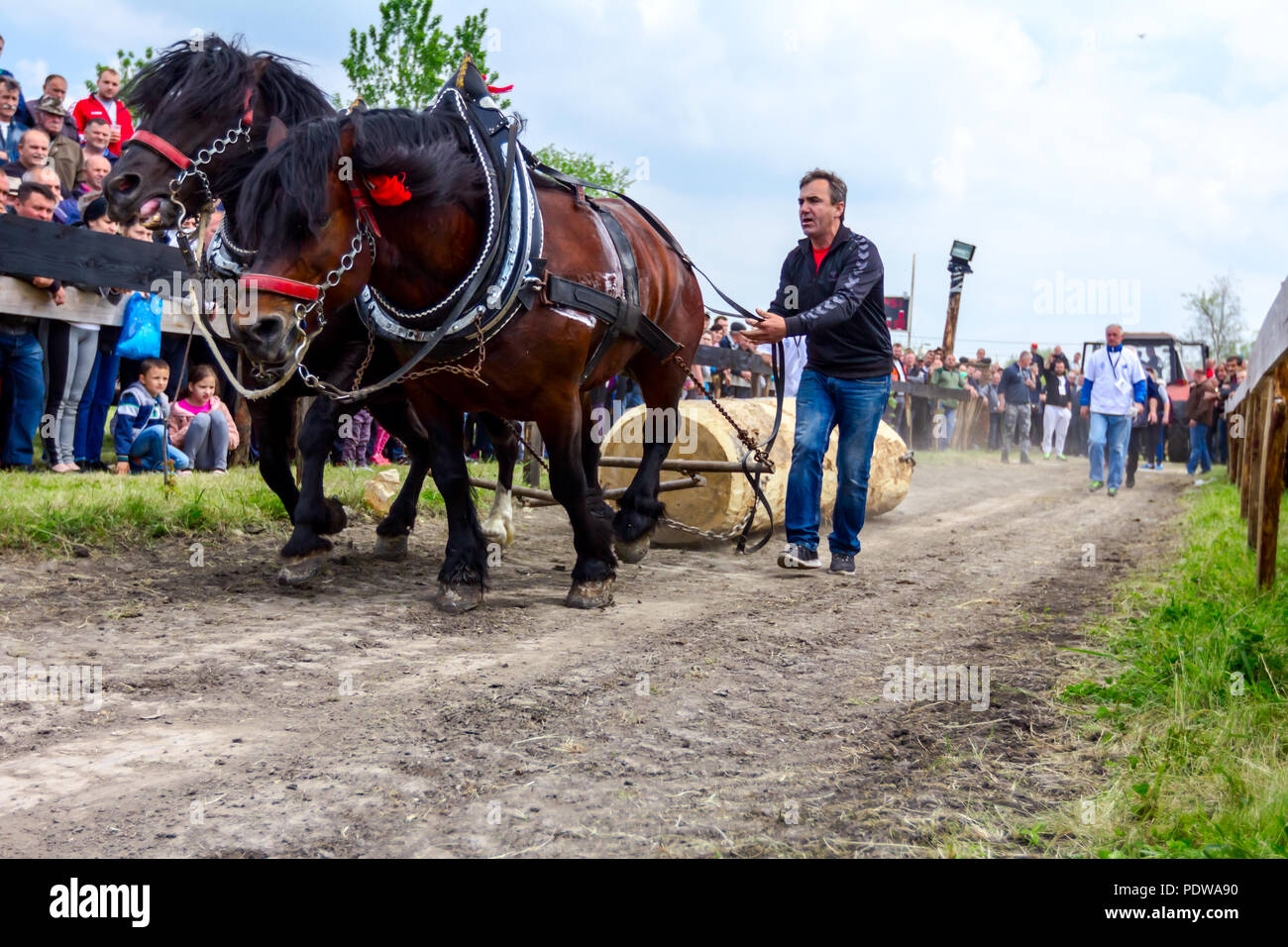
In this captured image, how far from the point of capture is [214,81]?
16.0 ft

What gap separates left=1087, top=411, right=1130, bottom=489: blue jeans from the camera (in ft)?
43.1

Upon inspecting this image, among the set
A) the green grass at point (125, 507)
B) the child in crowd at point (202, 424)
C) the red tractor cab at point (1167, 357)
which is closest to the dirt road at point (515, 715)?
the green grass at point (125, 507)

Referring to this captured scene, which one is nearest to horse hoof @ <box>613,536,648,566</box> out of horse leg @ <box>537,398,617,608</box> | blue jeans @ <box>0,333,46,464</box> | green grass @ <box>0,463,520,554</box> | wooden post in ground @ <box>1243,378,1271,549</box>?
horse leg @ <box>537,398,617,608</box>

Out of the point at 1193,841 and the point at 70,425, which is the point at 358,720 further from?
the point at 70,425

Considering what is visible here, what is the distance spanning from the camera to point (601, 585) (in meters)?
5.05

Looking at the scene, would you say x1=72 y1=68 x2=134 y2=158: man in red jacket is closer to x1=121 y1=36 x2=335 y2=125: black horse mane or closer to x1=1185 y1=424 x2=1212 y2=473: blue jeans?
x1=121 y1=36 x2=335 y2=125: black horse mane

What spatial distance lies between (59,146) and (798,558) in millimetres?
7137

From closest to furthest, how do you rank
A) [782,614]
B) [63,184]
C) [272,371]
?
1. [272,371]
2. [782,614]
3. [63,184]

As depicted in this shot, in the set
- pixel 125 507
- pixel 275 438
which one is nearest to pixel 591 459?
pixel 275 438

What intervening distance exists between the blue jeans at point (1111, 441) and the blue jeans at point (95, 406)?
1060cm

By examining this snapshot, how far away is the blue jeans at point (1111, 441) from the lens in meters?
13.1

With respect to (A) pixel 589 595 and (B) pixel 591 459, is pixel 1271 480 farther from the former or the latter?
(B) pixel 591 459

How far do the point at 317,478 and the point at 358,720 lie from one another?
218cm
